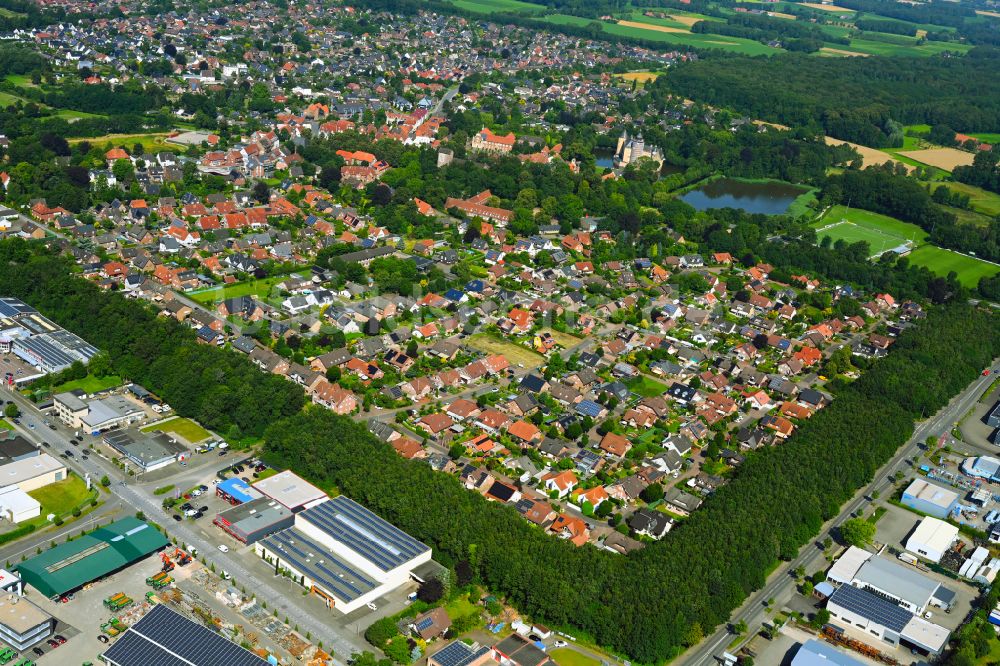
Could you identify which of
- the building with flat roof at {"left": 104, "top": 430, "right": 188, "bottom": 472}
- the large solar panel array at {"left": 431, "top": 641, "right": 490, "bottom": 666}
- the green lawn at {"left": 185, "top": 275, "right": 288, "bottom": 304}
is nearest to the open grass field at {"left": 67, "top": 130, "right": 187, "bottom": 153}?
the green lawn at {"left": 185, "top": 275, "right": 288, "bottom": 304}

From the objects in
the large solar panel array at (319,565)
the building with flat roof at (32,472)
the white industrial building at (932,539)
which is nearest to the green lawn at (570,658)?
the large solar panel array at (319,565)

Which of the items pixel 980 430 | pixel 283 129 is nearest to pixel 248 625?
pixel 980 430

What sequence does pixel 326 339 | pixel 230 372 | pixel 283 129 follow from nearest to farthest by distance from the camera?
pixel 230 372 → pixel 326 339 → pixel 283 129

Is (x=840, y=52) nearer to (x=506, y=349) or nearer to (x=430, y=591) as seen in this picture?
(x=506, y=349)

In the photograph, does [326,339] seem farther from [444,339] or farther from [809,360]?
[809,360]

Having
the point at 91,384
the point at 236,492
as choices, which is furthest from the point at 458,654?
the point at 91,384

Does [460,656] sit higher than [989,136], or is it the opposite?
[989,136]
